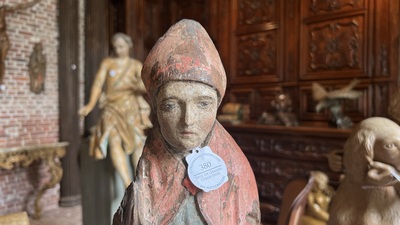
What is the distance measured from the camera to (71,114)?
482cm

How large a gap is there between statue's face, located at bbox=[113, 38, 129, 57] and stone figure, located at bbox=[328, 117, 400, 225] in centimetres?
219

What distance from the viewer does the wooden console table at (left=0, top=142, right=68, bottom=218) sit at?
12.8 ft

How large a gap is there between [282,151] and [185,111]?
122 inches

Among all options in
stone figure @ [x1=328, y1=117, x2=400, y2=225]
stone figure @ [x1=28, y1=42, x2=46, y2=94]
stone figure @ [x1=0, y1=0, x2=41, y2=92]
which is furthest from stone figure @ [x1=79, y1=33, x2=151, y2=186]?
stone figure @ [x1=328, y1=117, x2=400, y2=225]

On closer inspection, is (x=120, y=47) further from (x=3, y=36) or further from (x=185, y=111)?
(x=185, y=111)

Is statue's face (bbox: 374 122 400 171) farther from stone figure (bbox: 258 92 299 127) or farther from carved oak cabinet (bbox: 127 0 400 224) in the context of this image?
stone figure (bbox: 258 92 299 127)

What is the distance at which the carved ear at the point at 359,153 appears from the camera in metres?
1.32

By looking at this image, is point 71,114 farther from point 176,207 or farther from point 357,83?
point 176,207

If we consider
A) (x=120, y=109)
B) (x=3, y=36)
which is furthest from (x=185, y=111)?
(x=3, y=36)

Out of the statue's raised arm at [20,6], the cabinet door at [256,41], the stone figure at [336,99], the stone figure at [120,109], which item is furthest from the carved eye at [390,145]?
the statue's raised arm at [20,6]

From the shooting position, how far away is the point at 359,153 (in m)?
1.34

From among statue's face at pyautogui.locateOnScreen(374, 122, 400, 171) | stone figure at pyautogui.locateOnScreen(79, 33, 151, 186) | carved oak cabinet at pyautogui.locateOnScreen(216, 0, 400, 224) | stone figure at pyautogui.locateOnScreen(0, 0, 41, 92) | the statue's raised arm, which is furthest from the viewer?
the statue's raised arm

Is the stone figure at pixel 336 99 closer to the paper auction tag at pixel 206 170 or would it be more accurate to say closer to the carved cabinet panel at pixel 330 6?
the carved cabinet panel at pixel 330 6

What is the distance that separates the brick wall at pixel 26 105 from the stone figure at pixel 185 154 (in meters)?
3.88
